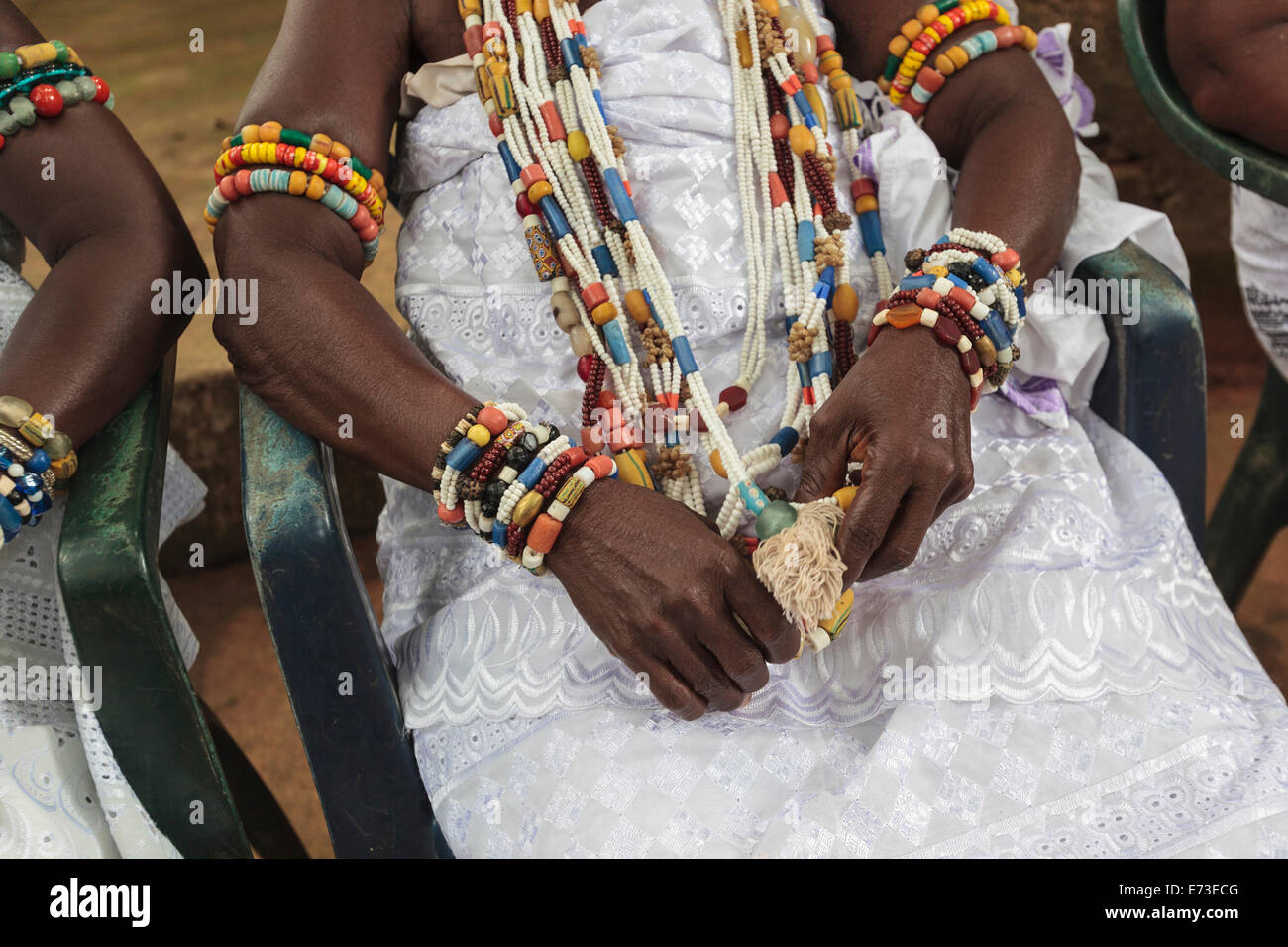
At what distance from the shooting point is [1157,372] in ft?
4.22

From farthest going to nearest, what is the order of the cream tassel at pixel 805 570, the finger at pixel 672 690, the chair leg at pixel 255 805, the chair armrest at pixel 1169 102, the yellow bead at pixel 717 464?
the chair leg at pixel 255 805 < the chair armrest at pixel 1169 102 < the yellow bead at pixel 717 464 < the finger at pixel 672 690 < the cream tassel at pixel 805 570

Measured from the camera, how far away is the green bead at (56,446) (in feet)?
3.64

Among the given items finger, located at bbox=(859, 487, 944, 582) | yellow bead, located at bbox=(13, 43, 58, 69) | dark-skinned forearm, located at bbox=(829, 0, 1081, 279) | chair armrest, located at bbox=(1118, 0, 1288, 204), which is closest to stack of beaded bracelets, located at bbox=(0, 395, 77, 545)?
yellow bead, located at bbox=(13, 43, 58, 69)

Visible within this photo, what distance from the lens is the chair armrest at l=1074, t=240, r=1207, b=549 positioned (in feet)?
4.16

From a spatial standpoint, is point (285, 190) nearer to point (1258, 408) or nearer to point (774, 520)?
point (774, 520)

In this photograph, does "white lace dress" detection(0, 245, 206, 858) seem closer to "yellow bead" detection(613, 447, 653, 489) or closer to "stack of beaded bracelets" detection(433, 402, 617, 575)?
"stack of beaded bracelets" detection(433, 402, 617, 575)

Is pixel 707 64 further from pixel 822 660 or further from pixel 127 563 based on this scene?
pixel 127 563

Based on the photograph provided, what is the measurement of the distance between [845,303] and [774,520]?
0.35 meters

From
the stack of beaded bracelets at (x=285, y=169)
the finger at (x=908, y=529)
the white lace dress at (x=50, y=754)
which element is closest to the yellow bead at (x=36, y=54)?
the stack of beaded bracelets at (x=285, y=169)

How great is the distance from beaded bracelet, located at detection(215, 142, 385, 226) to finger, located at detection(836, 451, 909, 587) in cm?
67

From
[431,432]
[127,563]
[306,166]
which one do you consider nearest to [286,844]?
[127,563]

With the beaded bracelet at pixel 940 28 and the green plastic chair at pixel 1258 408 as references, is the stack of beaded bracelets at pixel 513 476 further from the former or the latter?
the green plastic chair at pixel 1258 408

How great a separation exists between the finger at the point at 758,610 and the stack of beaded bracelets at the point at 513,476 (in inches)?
6.5

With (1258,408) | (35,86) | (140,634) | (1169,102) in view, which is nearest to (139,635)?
(140,634)
